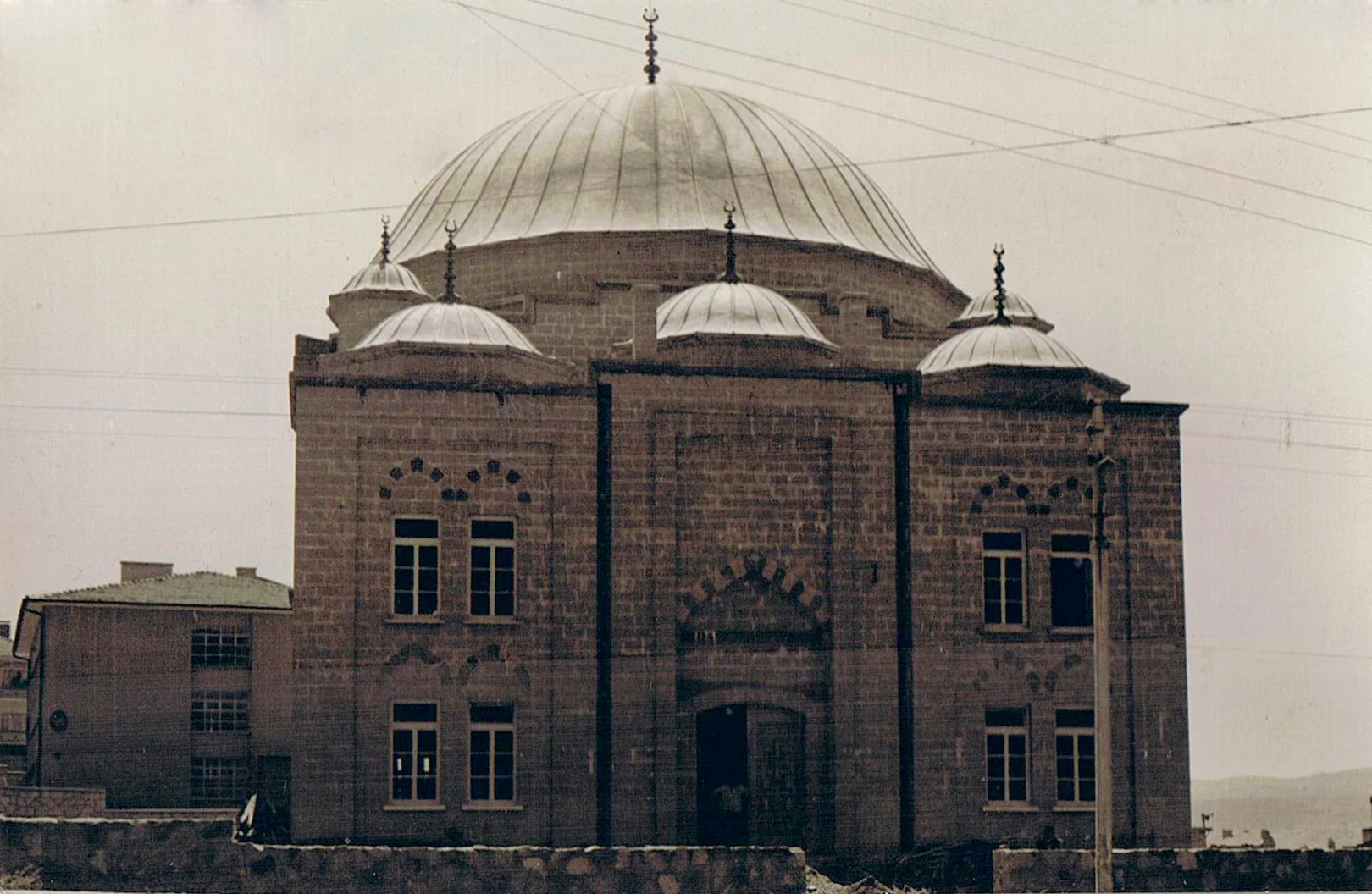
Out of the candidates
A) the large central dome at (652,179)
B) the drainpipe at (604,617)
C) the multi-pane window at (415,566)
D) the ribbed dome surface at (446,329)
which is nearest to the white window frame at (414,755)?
the multi-pane window at (415,566)

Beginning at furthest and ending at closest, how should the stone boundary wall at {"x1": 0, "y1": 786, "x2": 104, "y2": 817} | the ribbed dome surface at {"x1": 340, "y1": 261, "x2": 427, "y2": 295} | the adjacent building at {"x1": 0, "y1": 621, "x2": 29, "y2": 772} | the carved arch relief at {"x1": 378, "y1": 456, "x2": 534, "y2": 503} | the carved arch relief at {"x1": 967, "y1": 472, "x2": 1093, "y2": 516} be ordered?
the adjacent building at {"x1": 0, "y1": 621, "x2": 29, "y2": 772} < the stone boundary wall at {"x1": 0, "y1": 786, "x2": 104, "y2": 817} < the ribbed dome surface at {"x1": 340, "y1": 261, "x2": 427, "y2": 295} < the carved arch relief at {"x1": 967, "y1": 472, "x2": 1093, "y2": 516} < the carved arch relief at {"x1": 378, "y1": 456, "x2": 534, "y2": 503}

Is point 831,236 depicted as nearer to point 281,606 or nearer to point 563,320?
point 563,320

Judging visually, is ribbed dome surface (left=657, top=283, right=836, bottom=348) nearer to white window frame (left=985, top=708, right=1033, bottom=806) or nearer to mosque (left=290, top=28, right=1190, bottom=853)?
mosque (left=290, top=28, right=1190, bottom=853)

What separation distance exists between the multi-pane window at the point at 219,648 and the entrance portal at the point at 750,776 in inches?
640

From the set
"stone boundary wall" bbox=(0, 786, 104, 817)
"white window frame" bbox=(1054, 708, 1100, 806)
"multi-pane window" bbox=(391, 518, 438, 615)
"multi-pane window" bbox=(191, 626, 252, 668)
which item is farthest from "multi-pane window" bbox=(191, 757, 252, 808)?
"white window frame" bbox=(1054, 708, 1100, 806)

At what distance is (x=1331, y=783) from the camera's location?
4134cm

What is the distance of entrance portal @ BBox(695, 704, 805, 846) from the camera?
35875 mm

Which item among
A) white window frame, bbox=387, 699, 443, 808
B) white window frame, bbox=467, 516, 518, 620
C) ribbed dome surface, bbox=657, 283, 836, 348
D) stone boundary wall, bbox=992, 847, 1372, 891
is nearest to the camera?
stone boundary wall, bbox=992, 847, 1372, 891

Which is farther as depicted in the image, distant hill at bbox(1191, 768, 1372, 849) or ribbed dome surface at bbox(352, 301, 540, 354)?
distant hill at bbox(1191, 768, 1372, 849)

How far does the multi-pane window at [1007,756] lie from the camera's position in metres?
36.3

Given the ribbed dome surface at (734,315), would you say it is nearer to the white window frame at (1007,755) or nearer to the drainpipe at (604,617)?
the drainpipe at (604,617)

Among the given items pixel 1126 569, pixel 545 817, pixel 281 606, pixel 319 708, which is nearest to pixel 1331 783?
pixel 1126 569

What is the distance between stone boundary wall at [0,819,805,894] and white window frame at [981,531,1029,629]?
8307mm

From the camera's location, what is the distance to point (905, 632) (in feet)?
121
